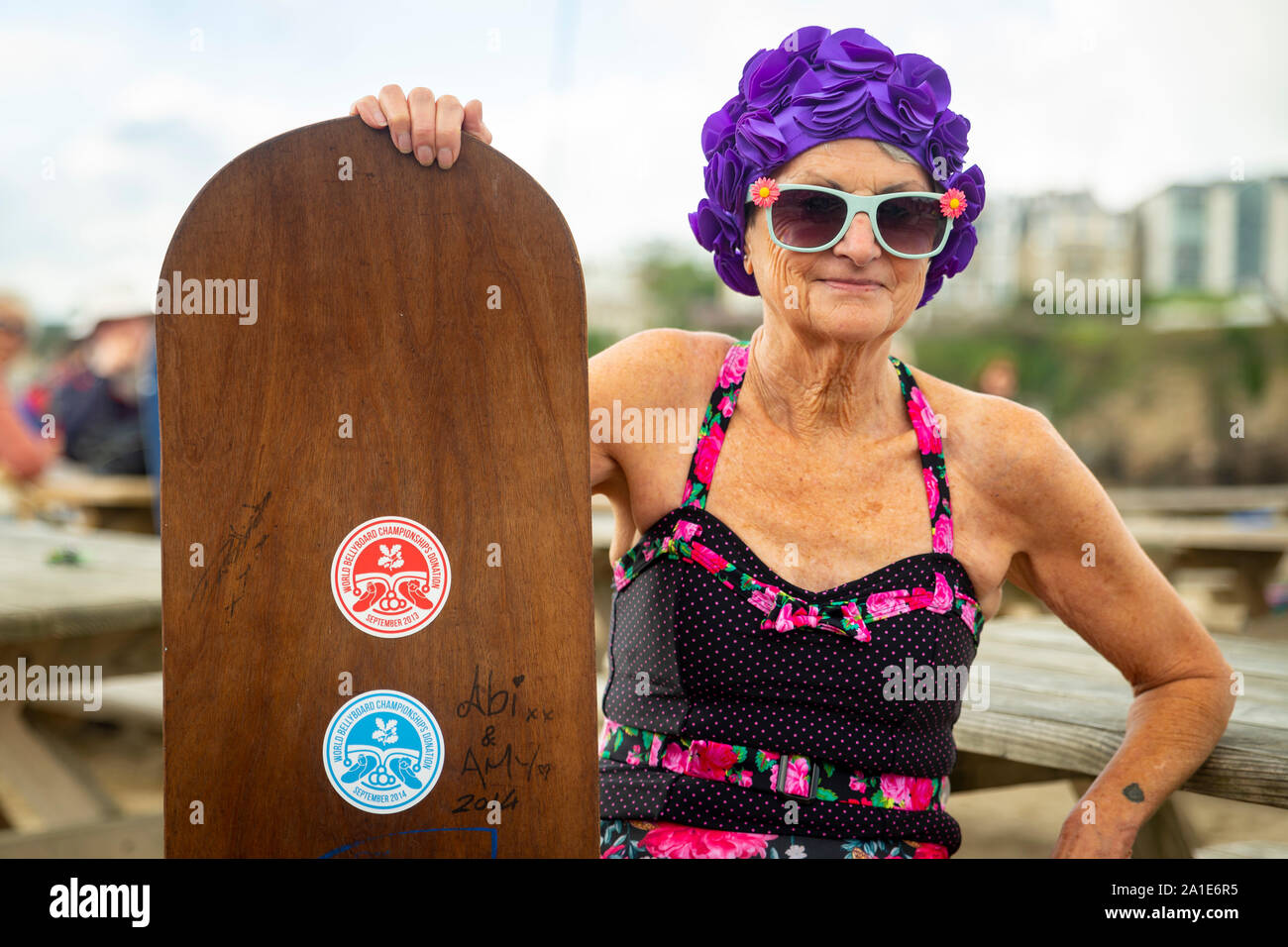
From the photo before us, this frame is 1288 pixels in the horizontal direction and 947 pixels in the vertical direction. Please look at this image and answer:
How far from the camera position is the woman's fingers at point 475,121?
1.40m

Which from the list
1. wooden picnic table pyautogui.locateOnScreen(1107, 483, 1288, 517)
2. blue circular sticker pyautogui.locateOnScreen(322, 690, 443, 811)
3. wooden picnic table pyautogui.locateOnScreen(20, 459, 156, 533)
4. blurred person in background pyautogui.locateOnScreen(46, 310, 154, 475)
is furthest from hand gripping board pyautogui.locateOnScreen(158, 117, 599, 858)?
wooden picnic table pyautogui.locateOnScreen(1107, 483, 1288, 517)

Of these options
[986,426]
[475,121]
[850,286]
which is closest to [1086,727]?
[986,426]

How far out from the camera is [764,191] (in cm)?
148

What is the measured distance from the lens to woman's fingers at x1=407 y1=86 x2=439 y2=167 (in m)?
1.36

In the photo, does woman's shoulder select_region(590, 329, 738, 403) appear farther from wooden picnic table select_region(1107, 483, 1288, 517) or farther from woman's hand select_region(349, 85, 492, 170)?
wooden picnic table select_region(1107, 483, 1288, 517)

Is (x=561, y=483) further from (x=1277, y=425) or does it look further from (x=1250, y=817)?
(x=1277, y=425)

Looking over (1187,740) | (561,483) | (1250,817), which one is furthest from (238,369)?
(1250,817)

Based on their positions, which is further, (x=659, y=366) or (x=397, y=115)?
(x=659, y=366)

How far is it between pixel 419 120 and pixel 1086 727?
1.28m

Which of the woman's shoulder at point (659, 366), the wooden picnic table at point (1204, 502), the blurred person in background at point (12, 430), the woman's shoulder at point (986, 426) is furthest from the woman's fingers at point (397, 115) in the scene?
the wooden picnic table at point (1204, 502)

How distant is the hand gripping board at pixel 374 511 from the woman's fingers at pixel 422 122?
0.03 meters

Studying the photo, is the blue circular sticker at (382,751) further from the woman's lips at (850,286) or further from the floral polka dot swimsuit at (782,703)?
the woman's lips at (850,286)

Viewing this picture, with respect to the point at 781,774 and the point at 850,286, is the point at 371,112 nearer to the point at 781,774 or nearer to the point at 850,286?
the point at 850,286
